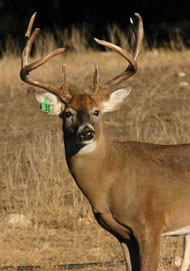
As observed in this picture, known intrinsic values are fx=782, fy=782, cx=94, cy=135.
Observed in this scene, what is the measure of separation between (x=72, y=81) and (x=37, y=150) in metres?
3.85

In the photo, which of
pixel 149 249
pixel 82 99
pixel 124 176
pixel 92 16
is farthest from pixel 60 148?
pixel 92 16

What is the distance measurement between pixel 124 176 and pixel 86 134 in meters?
0.55

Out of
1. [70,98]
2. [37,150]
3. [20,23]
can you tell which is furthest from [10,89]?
[20,23]

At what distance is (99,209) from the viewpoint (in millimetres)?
6172

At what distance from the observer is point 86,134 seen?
19.6ft

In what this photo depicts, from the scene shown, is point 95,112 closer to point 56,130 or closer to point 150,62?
point 56,130

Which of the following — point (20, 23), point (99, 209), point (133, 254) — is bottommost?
point (133, 254)

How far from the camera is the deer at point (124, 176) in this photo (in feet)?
20.1

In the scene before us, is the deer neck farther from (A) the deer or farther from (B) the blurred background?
(B) the blurred background

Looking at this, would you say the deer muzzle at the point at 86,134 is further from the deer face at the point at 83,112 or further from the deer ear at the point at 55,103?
the deer ear at the point at 55,103

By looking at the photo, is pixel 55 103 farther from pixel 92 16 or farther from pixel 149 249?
pixel 92 16

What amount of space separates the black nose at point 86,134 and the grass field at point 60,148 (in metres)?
1.62

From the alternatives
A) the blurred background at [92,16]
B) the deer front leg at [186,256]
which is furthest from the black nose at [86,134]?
the blurred background at [92,16]

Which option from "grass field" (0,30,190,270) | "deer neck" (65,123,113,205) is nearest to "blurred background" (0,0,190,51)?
"grass field" (0,30,190,270)
